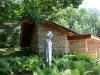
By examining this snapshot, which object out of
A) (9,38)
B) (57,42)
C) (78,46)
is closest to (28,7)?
(57,42)

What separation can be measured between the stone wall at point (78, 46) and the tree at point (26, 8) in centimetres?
306

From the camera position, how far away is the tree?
1265 cm

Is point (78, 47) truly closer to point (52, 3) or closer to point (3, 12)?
point (52, 3)

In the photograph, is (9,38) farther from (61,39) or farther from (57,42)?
(61,39)

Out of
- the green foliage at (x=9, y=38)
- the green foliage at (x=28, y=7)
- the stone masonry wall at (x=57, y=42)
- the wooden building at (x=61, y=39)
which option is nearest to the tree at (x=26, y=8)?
the green foliage at (x=28, y=7)

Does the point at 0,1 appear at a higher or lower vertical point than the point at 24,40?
higher

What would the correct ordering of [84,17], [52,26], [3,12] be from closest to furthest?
[3,12] → [52,26] → [84,17]

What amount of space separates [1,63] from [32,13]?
444 cm

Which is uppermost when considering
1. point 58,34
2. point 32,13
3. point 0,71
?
point 32,13

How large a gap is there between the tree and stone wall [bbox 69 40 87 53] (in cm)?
306

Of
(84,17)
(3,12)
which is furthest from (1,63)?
(84,17)

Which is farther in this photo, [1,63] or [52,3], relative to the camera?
[52,3]

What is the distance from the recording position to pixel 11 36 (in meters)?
29.8

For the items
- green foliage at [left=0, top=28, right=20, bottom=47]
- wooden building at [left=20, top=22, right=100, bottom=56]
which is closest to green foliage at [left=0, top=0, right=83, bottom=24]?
wooden building at [left=20, top=22, right=100, bottom=56]
